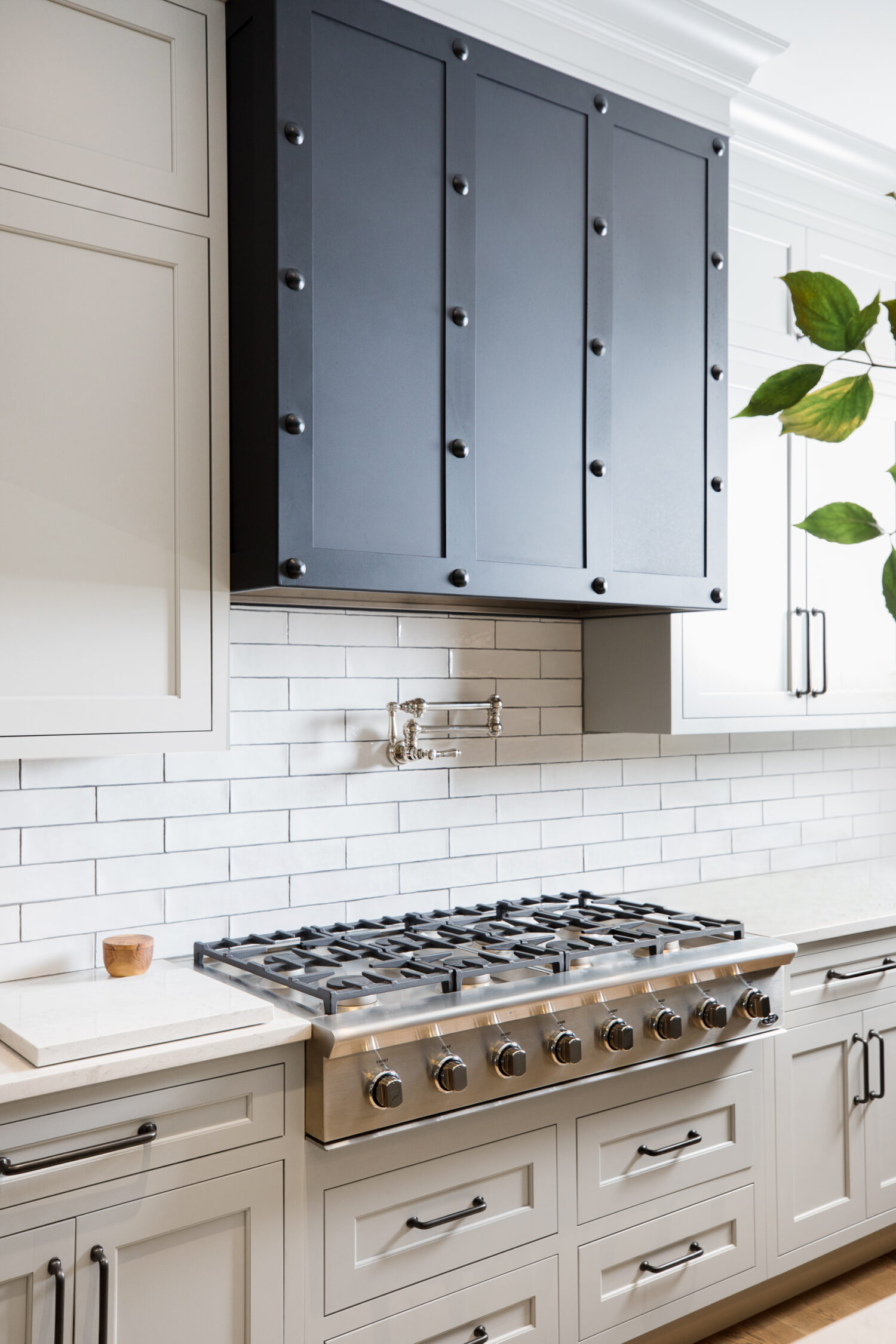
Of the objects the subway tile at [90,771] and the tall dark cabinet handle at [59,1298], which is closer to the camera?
the tall dark cabinet handle at [59,1298]

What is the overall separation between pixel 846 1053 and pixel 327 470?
1939 mm

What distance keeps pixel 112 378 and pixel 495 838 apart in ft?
4.80

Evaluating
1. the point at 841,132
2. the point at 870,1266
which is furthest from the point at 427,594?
the point at 870,1266

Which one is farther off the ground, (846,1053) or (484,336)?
(484,336)

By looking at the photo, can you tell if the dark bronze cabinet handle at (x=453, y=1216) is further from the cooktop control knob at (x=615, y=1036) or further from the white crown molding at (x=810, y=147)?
the white crown molding at (x=810, y=147)

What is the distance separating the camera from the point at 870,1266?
2875 millimetres

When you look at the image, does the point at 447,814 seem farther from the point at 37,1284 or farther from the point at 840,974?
the point at 37,1284

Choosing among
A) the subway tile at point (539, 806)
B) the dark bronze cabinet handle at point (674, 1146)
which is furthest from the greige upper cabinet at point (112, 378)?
the dark bronze cabinet handle at point (674, 1146)

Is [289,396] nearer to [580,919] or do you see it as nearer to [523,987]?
[523,987]

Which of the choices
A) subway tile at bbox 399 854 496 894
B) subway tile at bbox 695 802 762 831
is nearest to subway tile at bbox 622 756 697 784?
subway tile at bbox 695 802 762 831

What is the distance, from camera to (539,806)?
2869 mm

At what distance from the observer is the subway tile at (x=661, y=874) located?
120 inches

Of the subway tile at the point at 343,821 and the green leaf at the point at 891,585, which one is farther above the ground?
the green leaf at the point at 891,585

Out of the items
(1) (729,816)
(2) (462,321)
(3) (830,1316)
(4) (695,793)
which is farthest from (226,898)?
(3) (830,1316)
